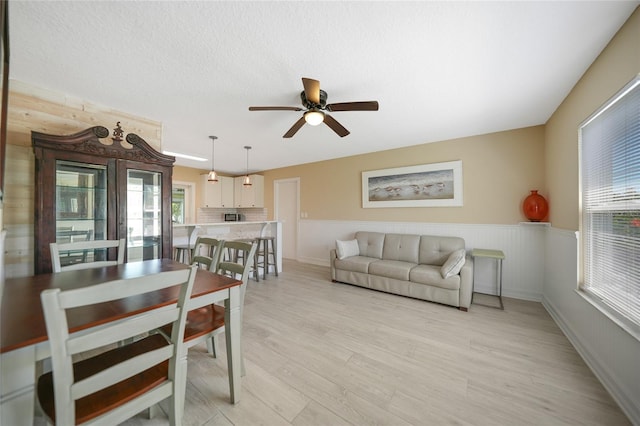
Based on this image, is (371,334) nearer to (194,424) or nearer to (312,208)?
(194,424)

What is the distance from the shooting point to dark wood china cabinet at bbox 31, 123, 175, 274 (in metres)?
1.95

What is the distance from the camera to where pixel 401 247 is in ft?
12.7

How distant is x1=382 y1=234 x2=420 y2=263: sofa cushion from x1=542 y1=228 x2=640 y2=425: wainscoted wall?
159 cm

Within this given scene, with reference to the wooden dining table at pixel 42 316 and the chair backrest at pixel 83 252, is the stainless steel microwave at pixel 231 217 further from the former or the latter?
the wooden dining table at pixel 42 316

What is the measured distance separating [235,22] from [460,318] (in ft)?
11.6

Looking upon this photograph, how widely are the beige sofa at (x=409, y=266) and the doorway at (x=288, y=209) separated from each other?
2.00m

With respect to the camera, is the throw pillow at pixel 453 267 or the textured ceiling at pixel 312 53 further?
the throw pillow at pixel 453 267

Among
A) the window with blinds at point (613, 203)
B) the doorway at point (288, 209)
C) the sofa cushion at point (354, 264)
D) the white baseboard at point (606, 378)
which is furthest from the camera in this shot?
the doorway at point (288, 209)

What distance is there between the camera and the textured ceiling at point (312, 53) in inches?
54.9

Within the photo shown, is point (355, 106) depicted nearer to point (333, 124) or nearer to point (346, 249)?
point (333, 124)

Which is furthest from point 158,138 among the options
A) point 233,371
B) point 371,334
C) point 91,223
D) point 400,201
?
point 400,201

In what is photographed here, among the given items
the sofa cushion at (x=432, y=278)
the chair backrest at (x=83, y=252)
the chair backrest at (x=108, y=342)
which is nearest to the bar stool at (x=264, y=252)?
the chair backrest at (x=83, y=252)

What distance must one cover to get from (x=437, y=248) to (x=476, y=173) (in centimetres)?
133

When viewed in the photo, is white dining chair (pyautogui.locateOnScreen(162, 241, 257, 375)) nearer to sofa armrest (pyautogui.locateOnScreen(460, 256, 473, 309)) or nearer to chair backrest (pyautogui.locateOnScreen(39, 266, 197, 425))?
chair backrest (pyautogui.locateOnScreen(39, 266, 197, 425))
